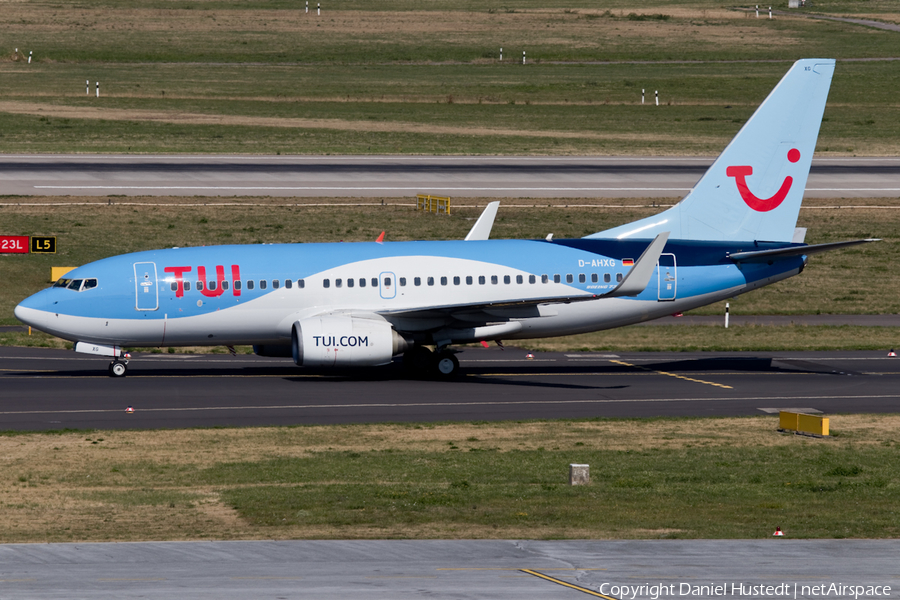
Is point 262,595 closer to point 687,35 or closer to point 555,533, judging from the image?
point 555,533

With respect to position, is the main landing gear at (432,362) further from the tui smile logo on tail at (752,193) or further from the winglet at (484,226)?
the tui smile logo on tail at (752,193)

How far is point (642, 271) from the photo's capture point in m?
37.2

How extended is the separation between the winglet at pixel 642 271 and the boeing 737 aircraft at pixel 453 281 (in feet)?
0.15

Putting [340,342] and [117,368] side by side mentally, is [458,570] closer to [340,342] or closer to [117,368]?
[340,342]

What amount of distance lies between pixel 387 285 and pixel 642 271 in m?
8.58

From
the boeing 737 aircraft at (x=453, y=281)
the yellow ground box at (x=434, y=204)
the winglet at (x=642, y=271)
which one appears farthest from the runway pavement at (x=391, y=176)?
the winglet at (x=642, y=271)

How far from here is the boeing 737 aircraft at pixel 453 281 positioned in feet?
127

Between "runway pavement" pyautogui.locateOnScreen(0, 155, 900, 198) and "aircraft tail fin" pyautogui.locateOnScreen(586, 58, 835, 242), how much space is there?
30.3m

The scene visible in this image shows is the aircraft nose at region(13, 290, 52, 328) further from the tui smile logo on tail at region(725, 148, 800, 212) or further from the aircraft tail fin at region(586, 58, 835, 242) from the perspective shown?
the tui smile logo on tail at region(725, 148, 800, 212)

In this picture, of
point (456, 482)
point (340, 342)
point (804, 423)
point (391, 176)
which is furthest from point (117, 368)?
point (391, 176)

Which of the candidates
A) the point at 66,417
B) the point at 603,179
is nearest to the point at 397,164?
the point at 603,179

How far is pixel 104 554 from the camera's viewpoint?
20.0 meters

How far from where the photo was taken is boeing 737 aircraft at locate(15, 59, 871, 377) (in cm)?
3859

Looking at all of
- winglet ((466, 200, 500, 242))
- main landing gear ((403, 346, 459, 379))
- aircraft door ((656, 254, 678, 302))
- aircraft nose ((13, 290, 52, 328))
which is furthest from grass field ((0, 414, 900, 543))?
winglet ((466, 200, 500, 242))
